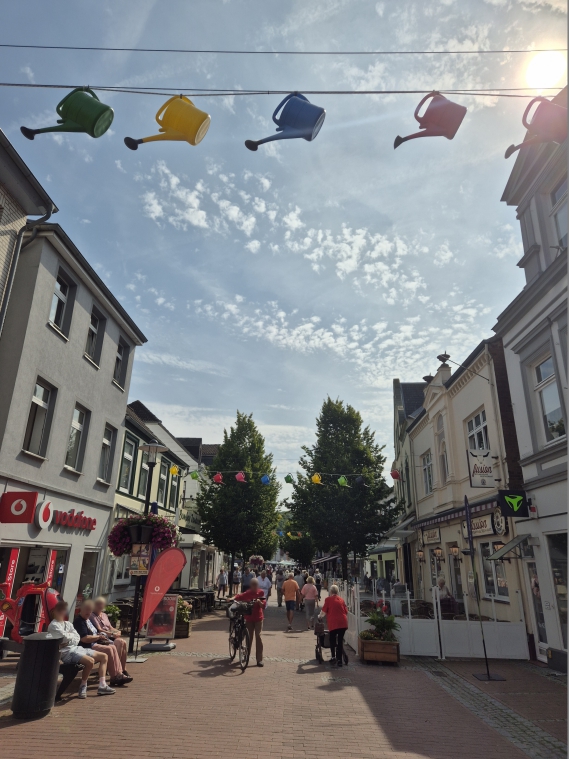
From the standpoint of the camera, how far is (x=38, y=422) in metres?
12.1

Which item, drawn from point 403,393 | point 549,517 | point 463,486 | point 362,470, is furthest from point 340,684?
point 403,393

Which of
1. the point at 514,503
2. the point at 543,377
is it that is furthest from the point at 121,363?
the point at 543,377

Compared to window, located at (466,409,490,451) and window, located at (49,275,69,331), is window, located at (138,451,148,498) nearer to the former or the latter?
window, located at (49,275,69,331)

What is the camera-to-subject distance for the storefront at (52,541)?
10.0 m

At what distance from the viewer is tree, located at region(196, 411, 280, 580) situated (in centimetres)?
2792

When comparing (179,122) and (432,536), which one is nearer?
(179,122)

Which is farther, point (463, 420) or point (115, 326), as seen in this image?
point (463, 420)

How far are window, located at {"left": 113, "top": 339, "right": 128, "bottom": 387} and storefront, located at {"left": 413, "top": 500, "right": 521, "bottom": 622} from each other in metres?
11.7

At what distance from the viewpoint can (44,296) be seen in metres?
11.7

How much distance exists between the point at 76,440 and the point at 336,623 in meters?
8.22

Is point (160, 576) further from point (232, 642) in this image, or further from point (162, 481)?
point (162, 481)

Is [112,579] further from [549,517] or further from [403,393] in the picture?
[403,393]

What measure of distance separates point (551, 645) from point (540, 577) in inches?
53.2

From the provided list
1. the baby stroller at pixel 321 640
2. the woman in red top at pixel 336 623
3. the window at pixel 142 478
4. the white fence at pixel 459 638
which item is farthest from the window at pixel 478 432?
the window at pixel 142 478
